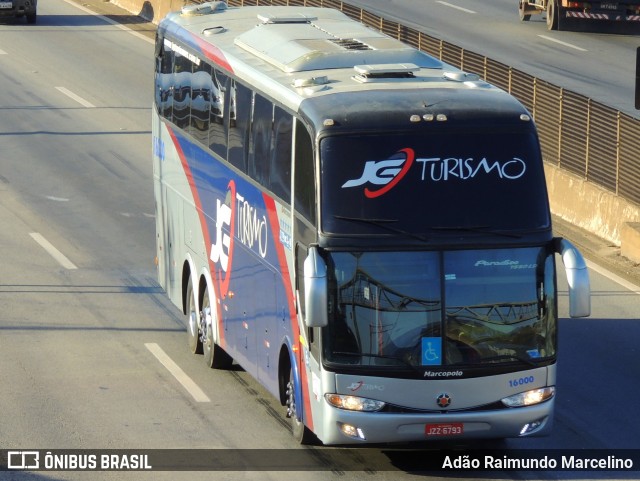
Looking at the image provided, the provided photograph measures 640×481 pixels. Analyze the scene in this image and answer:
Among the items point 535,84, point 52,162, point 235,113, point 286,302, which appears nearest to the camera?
point 286,302

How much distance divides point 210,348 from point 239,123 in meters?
2.79

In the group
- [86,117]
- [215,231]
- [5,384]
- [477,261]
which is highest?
[477,261]

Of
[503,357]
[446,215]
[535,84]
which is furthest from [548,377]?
[535,84]

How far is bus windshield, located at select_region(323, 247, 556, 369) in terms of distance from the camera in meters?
12.5

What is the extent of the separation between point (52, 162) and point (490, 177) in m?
16.1

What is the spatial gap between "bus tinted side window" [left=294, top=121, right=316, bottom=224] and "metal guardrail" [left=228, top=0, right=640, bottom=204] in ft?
33.2

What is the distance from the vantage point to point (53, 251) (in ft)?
71.7

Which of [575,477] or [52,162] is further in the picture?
[52,162]

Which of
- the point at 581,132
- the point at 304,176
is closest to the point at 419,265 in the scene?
the point at 304,176

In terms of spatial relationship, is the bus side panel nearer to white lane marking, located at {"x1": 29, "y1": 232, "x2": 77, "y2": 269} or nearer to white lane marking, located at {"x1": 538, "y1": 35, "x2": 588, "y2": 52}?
white lane marking, located at {"x1": 29, "y1": 232, "x2": 77, "y2": 269}

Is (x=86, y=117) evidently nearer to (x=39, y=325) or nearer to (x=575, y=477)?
(x=39, y=325)

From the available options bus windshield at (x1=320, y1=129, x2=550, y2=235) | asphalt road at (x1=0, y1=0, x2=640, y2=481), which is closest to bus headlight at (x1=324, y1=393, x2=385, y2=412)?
asphalt road at (x1=0, y1=0, x2=640, y2=481)

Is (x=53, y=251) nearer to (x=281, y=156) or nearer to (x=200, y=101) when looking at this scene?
(x=200, y=101)

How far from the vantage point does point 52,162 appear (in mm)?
27469
